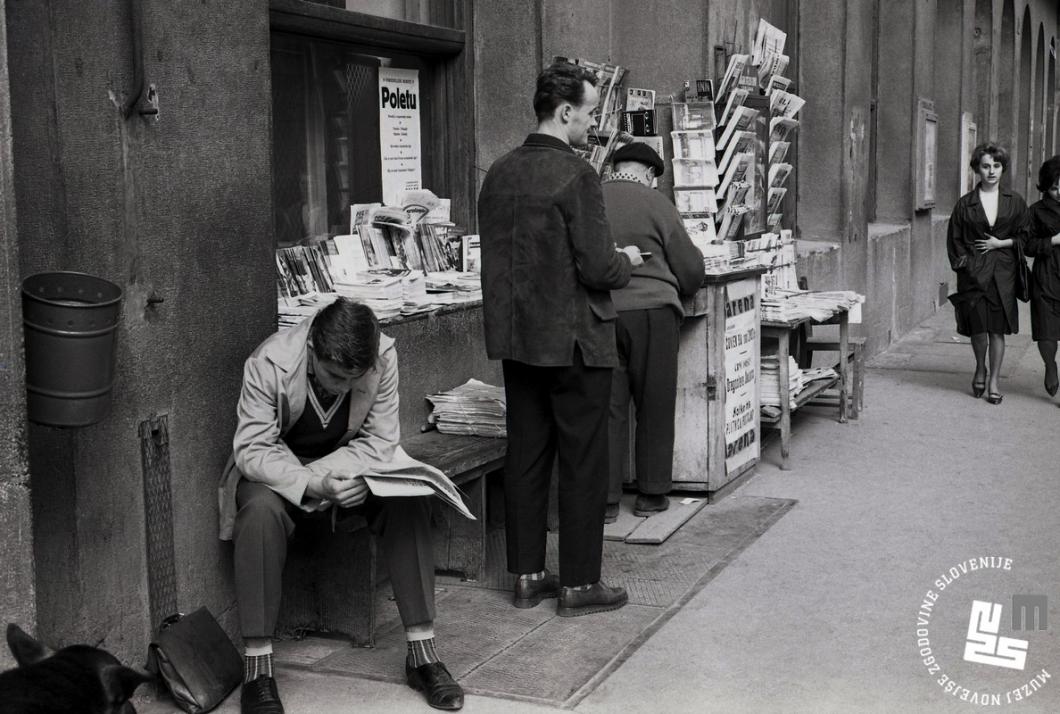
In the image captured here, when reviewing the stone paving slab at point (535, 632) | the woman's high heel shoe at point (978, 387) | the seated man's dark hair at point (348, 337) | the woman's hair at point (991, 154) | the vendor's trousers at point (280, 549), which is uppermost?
the woman's hair at point (991, 154)

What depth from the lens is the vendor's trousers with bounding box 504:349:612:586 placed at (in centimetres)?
499

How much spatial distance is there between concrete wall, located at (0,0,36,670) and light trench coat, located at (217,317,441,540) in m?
0.83

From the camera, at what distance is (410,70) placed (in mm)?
6477

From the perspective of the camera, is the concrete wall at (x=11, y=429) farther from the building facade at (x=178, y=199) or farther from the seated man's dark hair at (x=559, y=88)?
the seated man's dark hair at (x=559, y=88)

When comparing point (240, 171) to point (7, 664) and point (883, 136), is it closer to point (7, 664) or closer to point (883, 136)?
point (7, 664)

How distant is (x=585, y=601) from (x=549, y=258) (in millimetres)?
1260

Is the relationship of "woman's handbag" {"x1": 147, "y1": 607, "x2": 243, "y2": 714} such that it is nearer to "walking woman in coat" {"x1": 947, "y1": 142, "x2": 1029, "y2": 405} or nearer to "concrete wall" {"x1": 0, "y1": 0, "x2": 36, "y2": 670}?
"concrete wall" {"x1": 0, "y1": 0, "x2": 36, "y2": 670}

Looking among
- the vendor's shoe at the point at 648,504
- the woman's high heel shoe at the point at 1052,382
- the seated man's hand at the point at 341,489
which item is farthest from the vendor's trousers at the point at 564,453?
the woman's high heel shoe at the point at 1052,382

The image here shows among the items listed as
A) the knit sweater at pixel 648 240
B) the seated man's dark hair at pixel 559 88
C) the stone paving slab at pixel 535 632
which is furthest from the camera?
the knit sweater at pixel 648 240

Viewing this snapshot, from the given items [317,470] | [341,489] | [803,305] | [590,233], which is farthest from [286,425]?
[803,305]

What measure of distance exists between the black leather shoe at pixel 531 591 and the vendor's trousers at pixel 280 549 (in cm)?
84

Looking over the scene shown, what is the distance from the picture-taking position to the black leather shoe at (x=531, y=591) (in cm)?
518

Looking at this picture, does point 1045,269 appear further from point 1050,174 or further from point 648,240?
point 648,240

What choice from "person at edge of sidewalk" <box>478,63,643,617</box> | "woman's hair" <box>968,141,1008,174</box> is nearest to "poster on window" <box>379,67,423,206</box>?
"person at edge of sidewalk" <box>478,63,643,617</box>
